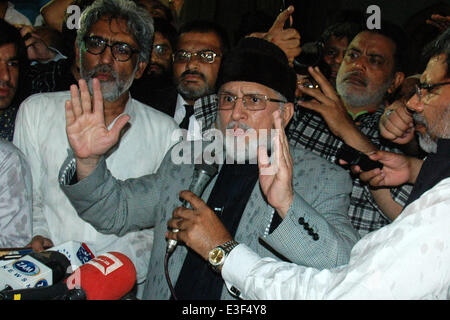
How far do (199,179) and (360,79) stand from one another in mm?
1832

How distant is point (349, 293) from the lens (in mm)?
1284

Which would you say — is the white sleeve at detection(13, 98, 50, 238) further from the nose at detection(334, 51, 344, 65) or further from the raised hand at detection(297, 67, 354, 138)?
the nose at detection(334, 51, 344, 65)

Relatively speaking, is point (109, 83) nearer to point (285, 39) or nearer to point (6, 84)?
point (6, 84)

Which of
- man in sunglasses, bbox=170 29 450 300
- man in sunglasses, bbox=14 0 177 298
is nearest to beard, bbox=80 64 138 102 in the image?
man in sunglasses, bbox=14 0 177 298

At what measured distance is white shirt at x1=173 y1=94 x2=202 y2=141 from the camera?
117 inches

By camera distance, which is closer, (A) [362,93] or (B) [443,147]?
(B) [443,147]

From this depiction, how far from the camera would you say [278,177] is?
164 centimetres

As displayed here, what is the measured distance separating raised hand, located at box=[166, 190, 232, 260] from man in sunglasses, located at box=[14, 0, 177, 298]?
3.08ft

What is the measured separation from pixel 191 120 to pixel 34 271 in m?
1.87

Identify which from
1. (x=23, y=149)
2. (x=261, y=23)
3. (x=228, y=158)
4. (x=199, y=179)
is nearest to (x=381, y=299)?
(x=199, y=179)

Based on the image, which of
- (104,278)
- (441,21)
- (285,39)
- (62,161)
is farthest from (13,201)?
(441,21)

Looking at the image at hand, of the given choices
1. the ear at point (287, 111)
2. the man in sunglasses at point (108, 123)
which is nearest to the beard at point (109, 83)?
the man in sunglasses at point (108, 123)
